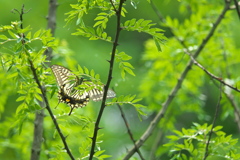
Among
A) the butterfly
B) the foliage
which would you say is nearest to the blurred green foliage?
the foliage

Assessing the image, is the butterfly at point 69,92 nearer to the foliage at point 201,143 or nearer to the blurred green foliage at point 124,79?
the blurred green foliage at point 124,79

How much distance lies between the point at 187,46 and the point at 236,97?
2.81ft

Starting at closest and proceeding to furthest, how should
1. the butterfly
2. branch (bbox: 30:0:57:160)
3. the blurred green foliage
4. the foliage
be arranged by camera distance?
the blurred green foliage → the foliage → the butterfly → branch (bbox: 30:0:57:160)

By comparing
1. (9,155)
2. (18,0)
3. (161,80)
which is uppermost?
(18,0)

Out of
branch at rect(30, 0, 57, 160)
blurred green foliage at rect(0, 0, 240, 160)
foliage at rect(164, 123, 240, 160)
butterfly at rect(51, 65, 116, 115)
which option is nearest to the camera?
blurred green foliage at rect(0, 0, 240, 160)

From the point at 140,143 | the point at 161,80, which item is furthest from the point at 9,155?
the point at 140,143

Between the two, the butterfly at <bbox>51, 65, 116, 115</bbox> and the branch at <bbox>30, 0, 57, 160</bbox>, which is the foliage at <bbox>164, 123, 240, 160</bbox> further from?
the branch at <bbox>30, 0, 57, 160</bbox>

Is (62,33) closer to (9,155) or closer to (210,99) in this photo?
(9,155)

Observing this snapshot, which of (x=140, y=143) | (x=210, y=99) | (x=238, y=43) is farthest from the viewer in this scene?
(x=210, y=99)

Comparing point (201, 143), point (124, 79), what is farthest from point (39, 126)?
point (201, 143)

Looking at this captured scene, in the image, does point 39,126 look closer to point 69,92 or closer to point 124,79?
point 69,92

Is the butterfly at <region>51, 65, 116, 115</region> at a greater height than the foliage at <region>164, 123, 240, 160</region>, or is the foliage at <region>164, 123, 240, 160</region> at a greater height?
the butterfly at <region>51, 65, 116, 115</region>

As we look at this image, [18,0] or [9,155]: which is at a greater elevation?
[18,0]

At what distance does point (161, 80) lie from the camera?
5.45m
